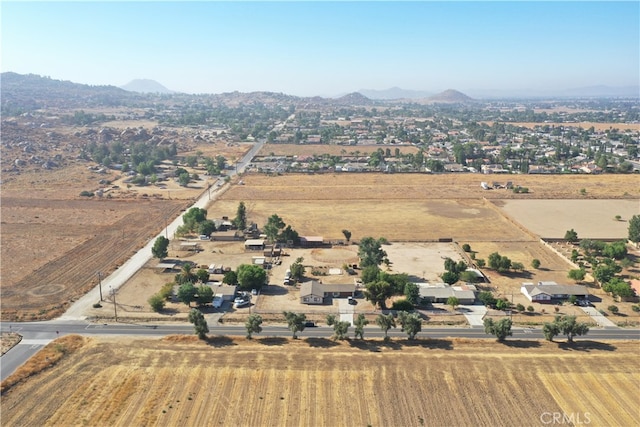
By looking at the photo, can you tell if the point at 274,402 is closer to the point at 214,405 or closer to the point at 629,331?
the point at 214,405

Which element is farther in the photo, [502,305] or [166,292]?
[166,292]

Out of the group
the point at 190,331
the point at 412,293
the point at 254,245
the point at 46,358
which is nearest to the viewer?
the point at 46,358

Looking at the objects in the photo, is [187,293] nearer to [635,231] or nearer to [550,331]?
[550,331]

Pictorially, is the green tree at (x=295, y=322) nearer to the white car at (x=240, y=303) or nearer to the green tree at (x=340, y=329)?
the green tree at (x=340, y=329)

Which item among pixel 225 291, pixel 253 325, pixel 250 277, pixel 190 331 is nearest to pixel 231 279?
pixel 225 291

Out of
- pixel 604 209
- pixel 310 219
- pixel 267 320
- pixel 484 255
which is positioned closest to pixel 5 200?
pixel 310 219

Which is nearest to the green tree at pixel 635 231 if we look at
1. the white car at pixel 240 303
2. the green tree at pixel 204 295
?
the white car at pixel 240 303

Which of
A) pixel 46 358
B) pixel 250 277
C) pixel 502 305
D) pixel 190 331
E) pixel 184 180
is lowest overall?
pixel 190 331
